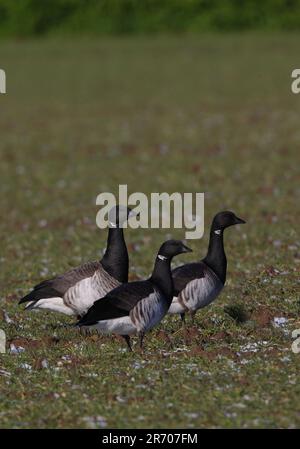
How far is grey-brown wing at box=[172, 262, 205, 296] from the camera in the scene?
571 inches

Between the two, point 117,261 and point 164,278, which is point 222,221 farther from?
point 164,278

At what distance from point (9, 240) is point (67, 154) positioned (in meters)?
14.0

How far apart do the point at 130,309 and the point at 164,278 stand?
95cm

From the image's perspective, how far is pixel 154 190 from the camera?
30.4 metres

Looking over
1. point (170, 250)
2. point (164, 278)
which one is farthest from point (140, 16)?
point (164, 278)

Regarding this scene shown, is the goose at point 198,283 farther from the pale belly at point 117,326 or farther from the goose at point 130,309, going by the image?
the pale belly at point 117,326

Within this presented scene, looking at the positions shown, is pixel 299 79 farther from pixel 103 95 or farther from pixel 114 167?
pixel 114 167

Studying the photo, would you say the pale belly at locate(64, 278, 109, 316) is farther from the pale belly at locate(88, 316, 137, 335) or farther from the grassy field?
the pale belly at locate(88, 316, 137, 335)

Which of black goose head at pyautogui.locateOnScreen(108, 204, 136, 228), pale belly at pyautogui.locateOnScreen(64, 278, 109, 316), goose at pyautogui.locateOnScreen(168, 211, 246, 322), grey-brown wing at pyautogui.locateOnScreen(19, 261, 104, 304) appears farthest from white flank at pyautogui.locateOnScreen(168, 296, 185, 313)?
black goose head at pyautogui.locateOnScreen(108, 204, 136, 228)

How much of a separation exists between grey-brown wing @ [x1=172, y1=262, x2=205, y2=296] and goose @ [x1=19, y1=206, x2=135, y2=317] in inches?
30.8

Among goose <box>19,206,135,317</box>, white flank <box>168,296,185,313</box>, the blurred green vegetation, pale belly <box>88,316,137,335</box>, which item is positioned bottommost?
pale belly <box>88,316,137,335</box>

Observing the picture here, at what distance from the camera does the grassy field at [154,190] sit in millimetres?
11812
